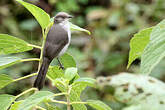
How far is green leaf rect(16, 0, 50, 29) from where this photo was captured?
1483mm

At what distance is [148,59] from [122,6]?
5330 millimetres

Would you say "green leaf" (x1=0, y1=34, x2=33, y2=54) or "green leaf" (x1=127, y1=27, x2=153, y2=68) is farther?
"green leaf" (x1=0, y1=34, x2=33, y2=54)

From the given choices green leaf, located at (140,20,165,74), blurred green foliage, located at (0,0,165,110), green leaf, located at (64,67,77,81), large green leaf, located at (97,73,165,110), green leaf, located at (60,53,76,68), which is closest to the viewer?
large green leaf, located at (97,73,165,110)

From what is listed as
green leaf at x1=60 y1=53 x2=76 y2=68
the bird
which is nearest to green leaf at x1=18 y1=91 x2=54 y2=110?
green leaf at x1=60 y1=53 x2=76 y2=68

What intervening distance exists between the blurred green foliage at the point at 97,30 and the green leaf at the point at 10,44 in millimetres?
3908

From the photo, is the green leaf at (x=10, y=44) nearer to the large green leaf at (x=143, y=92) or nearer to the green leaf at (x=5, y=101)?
the green leaf at (x=5, y=101)

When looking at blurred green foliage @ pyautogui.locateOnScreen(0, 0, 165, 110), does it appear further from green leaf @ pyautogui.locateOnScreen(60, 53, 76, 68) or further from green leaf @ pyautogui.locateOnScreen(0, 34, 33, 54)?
green leaf @ pyautogui.locateOnScreen(0, 34, 33, 54)

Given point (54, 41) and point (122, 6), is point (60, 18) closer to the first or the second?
point (54, 41)

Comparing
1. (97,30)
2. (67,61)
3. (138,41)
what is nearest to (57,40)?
(67,61)

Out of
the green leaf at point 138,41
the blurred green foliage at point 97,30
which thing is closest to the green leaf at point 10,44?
the green leaf at point 138,41

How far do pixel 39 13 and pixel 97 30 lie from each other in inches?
186

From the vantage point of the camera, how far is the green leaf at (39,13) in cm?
148

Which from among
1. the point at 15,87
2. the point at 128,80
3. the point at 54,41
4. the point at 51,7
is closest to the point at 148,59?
the point at 128,80

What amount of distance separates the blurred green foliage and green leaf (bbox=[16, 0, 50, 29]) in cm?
392
